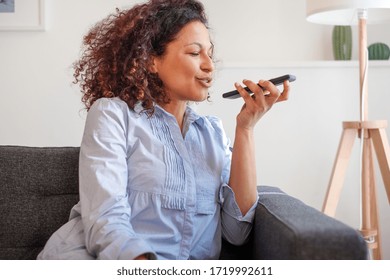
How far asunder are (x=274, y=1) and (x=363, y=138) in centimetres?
83

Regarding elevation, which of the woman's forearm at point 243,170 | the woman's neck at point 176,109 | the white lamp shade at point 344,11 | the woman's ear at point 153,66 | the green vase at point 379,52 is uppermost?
the white lamp shade at point 344,11

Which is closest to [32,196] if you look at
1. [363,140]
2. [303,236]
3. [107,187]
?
[107,187]

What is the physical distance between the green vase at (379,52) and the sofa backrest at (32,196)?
67.1 inches

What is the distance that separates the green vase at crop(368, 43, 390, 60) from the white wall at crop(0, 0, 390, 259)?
51mm

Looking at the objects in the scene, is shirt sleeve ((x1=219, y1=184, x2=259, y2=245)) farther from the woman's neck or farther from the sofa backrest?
the sofa backrest

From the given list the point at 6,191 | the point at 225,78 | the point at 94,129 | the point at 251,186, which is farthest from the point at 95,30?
the point at 225,78

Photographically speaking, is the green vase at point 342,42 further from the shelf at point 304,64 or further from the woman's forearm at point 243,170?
the woman's forearm at point 243,170

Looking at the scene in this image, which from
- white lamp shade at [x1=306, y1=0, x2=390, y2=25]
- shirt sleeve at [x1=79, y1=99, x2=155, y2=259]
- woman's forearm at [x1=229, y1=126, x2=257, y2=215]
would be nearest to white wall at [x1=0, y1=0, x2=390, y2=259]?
white lamp shade at [x1=306, y1=0, x2=390, y2=25]

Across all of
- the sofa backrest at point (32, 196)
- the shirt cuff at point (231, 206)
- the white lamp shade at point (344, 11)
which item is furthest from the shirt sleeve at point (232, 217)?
the white lamp shade at point (344, 11)

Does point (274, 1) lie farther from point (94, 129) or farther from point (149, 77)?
point (94, 129)

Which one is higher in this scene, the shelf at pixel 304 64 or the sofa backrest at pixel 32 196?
the shelf at pixel 304 64

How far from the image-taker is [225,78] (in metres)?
2.72

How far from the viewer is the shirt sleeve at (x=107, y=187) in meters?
1.18

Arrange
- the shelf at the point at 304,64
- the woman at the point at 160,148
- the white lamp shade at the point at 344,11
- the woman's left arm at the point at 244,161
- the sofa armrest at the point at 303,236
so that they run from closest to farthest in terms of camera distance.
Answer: the sofa armrest at the point at 303,236
the woman at the point at 160,148
the woman's left arm at the point at 244,161
the white lamp shade at the point at 344,11
the shelf at the point at 304,64
